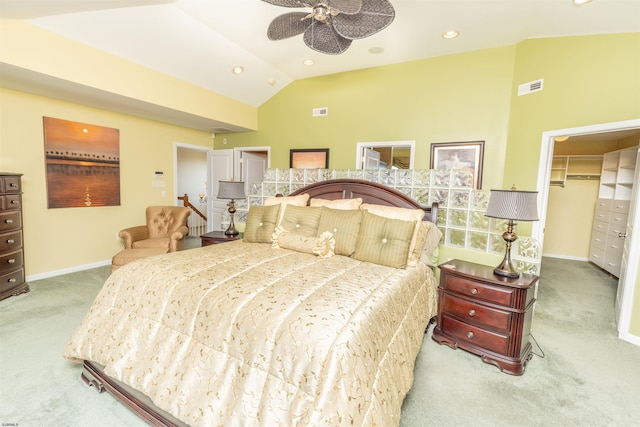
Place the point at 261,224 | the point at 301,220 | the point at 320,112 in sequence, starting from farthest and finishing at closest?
the point at 320,112
the point at 261,224
the point at 301,220

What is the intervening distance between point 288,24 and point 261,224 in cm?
188

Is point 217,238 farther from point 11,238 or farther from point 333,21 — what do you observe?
point 333,21

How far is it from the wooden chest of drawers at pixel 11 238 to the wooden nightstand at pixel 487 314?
15.1ft

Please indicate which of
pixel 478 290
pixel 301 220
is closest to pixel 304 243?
pixel 301 220

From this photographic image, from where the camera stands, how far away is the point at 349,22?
7.06 feet

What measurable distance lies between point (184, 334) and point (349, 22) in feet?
7.87

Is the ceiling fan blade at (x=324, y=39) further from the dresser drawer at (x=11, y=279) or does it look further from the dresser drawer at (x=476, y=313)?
the dresser drawer at (x=11, y=279)

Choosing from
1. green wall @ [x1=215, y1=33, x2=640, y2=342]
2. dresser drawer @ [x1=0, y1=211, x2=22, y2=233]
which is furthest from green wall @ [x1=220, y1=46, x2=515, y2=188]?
dresser drawer @ [x1=0, y1=211, x2=22, y2=233]

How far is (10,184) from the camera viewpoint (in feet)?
10.4

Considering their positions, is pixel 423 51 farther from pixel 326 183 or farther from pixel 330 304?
pixel 330 304

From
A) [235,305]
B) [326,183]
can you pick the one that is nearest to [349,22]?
[326,183]

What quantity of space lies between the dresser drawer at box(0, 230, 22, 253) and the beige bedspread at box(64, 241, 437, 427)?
87.7 inches

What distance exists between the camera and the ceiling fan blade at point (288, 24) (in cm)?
222

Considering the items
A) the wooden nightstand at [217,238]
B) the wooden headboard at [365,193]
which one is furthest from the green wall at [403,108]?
the wooden nightstand at [217,238]
